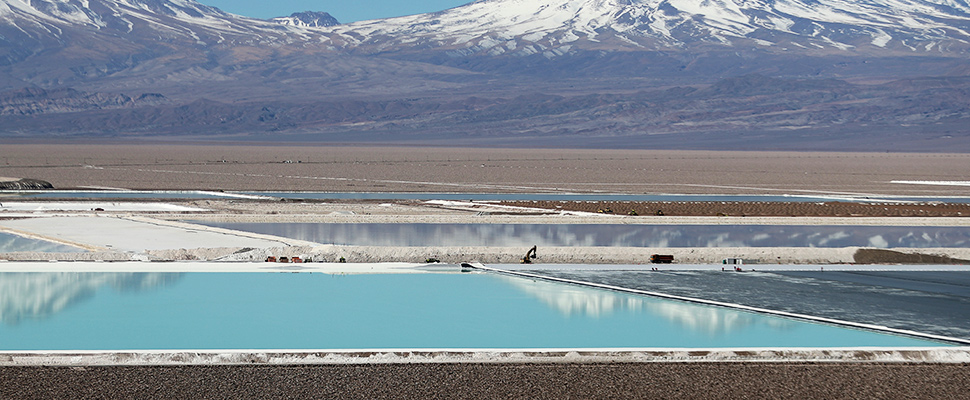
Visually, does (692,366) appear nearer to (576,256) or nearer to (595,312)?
(595,312)

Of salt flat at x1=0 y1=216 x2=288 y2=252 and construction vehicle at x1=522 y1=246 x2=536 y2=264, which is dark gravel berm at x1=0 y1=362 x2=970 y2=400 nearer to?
construction vehicle at x1=522 y1=246 x2=536 y2=264

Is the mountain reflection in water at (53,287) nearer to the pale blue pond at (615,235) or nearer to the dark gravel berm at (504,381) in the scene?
the dark gravel berm at (504,381)

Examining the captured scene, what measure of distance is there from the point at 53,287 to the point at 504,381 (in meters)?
6.03

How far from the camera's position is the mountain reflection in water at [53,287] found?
35.0 feet

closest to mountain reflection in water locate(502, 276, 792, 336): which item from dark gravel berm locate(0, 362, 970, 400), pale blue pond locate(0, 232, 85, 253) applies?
dark gravel berm locate(0, 362, 970, 400)

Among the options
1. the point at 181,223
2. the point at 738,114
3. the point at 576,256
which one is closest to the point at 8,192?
the point at 181,223

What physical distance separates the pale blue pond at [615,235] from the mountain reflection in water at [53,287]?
17.1ft

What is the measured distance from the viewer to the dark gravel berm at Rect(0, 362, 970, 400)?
7801mm

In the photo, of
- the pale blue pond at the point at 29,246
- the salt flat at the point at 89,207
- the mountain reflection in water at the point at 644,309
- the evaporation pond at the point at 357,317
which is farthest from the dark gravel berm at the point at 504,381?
the salt flat at the point at 89,207

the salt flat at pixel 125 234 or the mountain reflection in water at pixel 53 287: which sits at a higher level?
the salt flat at pixel 125 234

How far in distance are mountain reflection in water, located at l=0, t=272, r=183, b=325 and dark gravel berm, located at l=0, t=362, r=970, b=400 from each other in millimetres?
2418

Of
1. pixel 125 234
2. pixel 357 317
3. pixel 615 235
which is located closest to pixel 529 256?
pixel 615 235

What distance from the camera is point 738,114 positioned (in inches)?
6304

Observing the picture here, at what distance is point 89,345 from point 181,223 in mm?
10853
